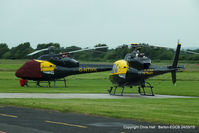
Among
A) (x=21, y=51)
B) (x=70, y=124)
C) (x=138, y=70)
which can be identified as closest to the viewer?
(x=70, y=124)

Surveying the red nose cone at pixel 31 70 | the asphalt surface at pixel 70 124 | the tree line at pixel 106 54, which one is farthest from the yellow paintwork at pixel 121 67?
the tree line at pixel 106 54

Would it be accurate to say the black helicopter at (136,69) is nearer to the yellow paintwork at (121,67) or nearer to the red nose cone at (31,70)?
the yellow paintwork at (121,67)

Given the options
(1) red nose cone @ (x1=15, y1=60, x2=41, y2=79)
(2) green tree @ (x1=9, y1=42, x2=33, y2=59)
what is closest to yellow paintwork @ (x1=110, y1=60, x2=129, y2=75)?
(1) red nose cone @ (x1=15, y1=60, x2=41, y2=79)

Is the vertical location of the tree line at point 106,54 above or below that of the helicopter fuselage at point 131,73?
below

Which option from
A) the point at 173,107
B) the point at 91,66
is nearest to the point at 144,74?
the point at 173,107

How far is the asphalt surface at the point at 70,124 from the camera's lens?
51.1 ft

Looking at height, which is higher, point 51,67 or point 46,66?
point 46,66

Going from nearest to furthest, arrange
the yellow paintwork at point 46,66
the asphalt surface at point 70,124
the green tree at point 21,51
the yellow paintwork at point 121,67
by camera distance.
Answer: the asphalt surface at point 70,124
the yellow paintwork at point 121,67
the yellow paintwork at point 46,66
the green tree at point 21,51

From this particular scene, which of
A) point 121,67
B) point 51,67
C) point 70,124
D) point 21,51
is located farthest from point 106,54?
point 70,124

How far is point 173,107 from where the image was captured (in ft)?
77.7

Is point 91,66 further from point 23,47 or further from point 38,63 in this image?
point 23,47

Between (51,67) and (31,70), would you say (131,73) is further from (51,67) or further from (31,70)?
(31,70)

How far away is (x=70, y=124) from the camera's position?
17.2 m

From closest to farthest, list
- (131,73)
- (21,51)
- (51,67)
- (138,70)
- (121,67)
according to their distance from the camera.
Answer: (138,70)
(131,73)
(121,67)
(51,67)
(21,51)
